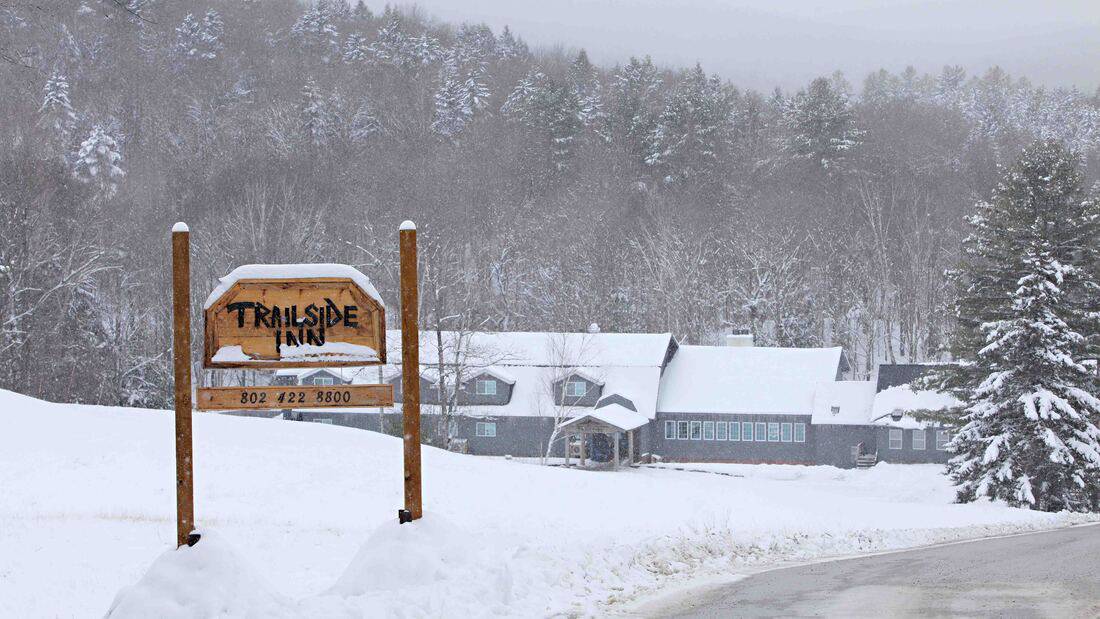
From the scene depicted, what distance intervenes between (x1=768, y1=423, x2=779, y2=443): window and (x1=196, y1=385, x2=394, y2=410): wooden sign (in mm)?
47401

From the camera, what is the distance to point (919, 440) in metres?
54.8

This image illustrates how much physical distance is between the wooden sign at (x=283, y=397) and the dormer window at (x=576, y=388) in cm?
4713

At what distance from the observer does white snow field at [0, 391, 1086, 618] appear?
32.4ft

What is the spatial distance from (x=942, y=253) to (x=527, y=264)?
2966 centimetres

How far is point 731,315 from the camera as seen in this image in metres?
79.5

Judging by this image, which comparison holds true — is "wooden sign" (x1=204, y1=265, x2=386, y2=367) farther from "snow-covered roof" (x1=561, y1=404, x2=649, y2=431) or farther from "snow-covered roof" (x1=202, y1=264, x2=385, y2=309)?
"snow-covered roof" (x1=561, y1=404, x2=649, y2=431)

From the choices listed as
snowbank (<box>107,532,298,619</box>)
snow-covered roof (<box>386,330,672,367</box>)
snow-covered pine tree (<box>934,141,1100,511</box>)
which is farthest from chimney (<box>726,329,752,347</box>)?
snowbank (<box>107,532,298,619</box>)

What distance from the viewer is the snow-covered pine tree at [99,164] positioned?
86.6 meters

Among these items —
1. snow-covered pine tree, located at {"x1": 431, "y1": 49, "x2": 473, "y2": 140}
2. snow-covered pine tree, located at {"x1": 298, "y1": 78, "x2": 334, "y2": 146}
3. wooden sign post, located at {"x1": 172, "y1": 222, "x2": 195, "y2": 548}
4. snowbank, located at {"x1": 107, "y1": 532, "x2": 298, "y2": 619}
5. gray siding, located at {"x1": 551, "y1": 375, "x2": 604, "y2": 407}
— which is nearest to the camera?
snowbank, located at {"x1": 107, "y1": 532, "x2": 298, "y2": 619}

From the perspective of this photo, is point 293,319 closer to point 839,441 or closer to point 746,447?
point 746,447

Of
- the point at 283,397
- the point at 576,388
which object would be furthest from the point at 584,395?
the point at 283,397

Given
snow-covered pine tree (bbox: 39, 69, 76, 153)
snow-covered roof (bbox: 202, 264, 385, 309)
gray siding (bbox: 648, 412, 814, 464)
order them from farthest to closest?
snow-covered pine tree (bbox: 39, 69, 76, 153) < gray siding (bbox: 648, 412, 814, 464) < snow-covered roof (bbox: 202, 264, 385, 309)

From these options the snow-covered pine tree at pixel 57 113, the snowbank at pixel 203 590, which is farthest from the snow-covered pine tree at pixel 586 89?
the snowbank at pixel 203 590

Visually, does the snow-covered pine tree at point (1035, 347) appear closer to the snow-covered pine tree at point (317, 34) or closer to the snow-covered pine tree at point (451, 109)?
the snow-covered pine tree at point (451, 109)
